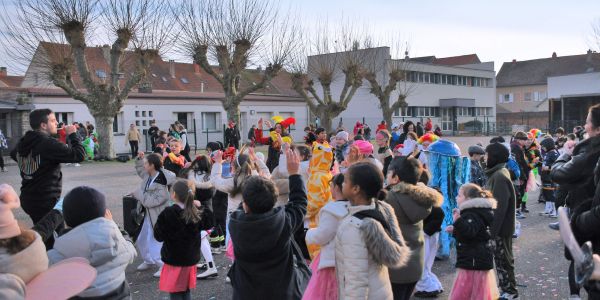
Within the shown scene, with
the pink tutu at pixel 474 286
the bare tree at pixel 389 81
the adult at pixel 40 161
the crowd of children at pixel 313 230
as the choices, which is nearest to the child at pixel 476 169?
the crowd of children at pixel 313 230

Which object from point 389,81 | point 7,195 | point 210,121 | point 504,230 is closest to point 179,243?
point 7,195

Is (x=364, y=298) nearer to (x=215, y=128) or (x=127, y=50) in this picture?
(x=127, y=50)

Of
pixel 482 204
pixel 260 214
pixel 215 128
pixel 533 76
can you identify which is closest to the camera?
pixel 260 214

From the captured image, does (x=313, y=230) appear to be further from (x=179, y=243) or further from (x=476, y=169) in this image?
(x=476, y=169)

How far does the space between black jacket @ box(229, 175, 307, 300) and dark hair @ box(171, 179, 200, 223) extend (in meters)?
1.13

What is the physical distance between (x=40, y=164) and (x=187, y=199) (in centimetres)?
170

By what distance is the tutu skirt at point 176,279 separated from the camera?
500 cm

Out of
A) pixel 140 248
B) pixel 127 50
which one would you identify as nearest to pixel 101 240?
pixel 140 248

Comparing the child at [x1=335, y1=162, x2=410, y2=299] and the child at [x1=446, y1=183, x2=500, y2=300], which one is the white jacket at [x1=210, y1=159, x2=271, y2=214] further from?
the child at [x1=335, y1=162, x2=410, y2=299]

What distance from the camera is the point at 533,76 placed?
75.5m

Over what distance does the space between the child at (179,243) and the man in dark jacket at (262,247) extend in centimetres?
113

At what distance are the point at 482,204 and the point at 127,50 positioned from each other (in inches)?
877

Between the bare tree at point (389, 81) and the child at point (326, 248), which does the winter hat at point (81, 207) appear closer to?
the child at point (326, 248)

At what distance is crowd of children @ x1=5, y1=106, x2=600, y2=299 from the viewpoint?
11.0 feet
